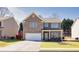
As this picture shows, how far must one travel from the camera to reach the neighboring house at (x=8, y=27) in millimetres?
16391

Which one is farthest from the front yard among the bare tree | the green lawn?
the bare tree

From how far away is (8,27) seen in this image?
1644 cm

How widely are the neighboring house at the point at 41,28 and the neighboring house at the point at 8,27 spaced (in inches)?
20.9

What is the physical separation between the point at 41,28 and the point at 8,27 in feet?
5.68

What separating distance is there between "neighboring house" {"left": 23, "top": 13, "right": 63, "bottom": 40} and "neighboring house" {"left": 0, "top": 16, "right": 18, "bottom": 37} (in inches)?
20.9

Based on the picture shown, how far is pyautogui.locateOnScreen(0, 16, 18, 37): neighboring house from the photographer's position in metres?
16.4

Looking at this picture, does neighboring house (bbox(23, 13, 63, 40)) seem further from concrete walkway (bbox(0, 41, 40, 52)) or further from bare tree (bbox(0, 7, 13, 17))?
bare tree (bbox(0, 7, 13, 17))

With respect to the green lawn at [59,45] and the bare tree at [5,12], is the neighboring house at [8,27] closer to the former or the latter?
the bare tree at [5,12]

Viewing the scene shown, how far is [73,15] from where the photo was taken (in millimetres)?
16266

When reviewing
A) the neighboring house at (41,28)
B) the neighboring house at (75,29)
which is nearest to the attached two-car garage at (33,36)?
the neighboring house at (41,28)

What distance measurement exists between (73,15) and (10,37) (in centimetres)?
340

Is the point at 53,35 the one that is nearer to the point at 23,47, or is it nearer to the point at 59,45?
the point at 59,45

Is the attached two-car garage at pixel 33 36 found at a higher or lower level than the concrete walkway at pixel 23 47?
higher
